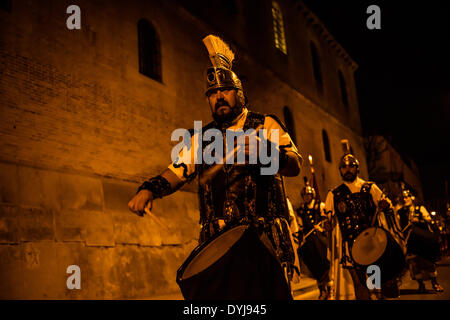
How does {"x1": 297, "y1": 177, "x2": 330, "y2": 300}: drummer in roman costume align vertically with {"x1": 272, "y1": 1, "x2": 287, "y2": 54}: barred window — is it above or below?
below

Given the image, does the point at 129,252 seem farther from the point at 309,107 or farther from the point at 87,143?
the point at 309,107

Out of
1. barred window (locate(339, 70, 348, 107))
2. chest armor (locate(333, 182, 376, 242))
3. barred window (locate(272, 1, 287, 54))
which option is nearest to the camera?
chest armor (locate(333, 182, 376, 242))

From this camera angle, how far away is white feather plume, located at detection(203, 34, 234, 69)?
3273 mm

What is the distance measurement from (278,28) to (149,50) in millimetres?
10116

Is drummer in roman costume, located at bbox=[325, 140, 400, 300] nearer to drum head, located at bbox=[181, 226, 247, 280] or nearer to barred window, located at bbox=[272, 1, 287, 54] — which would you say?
drum head, located at bbox=[181, 226, 247, 280]

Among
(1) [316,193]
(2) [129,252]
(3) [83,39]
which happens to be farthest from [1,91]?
(1) [316,193]

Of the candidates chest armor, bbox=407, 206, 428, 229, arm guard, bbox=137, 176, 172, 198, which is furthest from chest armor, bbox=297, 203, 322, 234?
arm guard, bbox=137, 176, 172, 198

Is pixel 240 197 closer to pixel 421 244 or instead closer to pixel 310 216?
pixel 421 244

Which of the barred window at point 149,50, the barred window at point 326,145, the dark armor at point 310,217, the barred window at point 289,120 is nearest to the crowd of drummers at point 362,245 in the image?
the dark armor at point 310,217

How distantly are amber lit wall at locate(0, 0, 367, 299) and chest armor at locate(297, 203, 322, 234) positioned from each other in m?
2.68

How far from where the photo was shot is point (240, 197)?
276cm

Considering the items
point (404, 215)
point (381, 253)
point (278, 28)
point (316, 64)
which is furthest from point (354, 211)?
point (316, 64)

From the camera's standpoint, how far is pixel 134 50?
10.2 m

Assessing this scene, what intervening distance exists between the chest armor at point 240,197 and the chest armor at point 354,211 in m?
3.72
